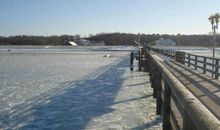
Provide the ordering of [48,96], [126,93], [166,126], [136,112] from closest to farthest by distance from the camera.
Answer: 1. [166,126]
2. [136,112]
3. [48,96]
4. [126,93]

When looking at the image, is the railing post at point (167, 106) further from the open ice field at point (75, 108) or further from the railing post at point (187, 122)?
the railing post at point (187, 122)

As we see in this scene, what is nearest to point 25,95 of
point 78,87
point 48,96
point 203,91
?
point 48,96

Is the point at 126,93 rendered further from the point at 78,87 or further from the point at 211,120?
the point at 211,120

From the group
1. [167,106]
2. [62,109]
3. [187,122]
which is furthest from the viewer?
[62,109]

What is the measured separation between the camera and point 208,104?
7949 mm

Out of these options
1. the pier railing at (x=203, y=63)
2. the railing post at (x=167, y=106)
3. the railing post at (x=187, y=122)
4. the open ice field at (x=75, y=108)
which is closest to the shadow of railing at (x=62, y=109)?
the open ice field at (x=75, y=108)

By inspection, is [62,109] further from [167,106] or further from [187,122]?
[187,122]

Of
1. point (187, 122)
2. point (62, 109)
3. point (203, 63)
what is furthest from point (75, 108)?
point (203, 63)

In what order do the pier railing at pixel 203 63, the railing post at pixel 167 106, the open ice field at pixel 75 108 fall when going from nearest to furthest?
the railing post at pixel 167 106 < the open ice field at pixel 75 108 < the pier railing at pixel 203 63

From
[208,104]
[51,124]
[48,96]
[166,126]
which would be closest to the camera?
[166,126]

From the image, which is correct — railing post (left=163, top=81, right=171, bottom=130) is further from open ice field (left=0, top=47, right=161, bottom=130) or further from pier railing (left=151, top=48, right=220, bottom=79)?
pier railing (left=151, top=48, right=220, bottom=79)

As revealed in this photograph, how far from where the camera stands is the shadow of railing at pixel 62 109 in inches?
367

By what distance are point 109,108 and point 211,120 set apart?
9.12m

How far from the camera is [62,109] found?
11531 mm
